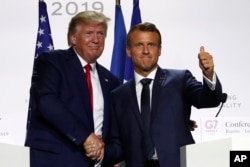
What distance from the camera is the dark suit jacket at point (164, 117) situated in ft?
9.32

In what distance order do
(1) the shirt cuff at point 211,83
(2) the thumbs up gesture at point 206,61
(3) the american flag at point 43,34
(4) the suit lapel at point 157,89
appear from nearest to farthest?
(2) the thumbs up gesture at point 206,61
(1) the shirt cuff at point 211,83
(4) the suit lapel at point 157,89
(3) the american flag at point 43,34

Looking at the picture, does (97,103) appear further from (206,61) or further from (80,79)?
(206,61)

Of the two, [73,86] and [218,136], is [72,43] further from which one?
[218,136]

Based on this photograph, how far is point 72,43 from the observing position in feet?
10.7

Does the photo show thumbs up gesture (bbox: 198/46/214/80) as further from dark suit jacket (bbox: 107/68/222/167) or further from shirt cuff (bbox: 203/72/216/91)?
dark suit jacket (bbox: 107/68/222/167)

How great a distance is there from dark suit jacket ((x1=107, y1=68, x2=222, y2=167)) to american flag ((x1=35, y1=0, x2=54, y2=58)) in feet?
4.64

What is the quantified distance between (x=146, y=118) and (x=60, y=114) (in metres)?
0.51

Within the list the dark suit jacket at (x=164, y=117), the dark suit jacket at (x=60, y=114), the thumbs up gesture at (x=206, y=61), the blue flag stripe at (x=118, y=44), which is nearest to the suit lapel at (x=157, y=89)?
the dark suit jacket at (x=164, y=117)

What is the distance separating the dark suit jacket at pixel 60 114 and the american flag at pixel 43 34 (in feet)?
3.78

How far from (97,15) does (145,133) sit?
886mm

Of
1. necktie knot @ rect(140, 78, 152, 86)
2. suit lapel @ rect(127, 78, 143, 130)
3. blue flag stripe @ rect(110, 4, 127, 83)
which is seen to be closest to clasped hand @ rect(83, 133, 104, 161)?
suit lapel @ rect(127, 78, 143, 130)

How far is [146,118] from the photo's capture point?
2871 millimetres

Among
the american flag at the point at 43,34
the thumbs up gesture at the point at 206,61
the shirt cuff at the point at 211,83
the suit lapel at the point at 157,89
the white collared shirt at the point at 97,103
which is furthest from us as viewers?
the american flag at the point at 43,34

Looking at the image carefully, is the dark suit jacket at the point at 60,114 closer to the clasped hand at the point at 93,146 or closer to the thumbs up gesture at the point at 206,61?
the clasped hand at the point at 93,146
